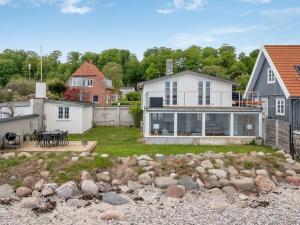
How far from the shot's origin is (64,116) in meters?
24.8

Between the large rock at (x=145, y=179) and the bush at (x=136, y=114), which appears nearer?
the large rock at (x=145, y=179)

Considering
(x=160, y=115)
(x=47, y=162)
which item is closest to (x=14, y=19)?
(x=160, y=115)

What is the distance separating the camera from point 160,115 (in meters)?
20.6

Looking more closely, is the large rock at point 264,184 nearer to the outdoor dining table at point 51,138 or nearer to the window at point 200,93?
the outdoor dining table at point 51,138

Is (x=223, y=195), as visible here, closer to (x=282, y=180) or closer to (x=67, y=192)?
(x=282, y=180)

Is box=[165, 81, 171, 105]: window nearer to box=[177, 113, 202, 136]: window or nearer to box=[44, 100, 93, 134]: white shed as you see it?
box=[177, 113, 202, 136]: window

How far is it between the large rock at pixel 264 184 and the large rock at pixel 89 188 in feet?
18.8

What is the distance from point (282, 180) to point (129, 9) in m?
15.7

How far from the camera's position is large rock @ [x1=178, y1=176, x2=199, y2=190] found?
39.3 ft

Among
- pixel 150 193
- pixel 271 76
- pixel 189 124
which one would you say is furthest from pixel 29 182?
pixel 271 76

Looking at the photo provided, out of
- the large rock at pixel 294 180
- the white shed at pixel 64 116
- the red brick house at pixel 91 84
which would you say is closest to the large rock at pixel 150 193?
the large rock at pixel 294 180

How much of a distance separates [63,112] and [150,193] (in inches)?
589

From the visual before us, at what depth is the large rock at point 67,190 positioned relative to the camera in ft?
36.5

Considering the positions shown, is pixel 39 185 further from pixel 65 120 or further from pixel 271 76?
pixel 271 76
